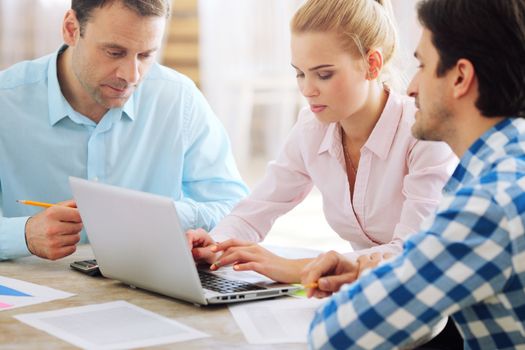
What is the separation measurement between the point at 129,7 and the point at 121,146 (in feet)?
1.25

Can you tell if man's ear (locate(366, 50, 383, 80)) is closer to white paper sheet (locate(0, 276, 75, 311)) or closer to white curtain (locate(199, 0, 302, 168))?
white paper sheet (locate(0, 276, 75, 311))

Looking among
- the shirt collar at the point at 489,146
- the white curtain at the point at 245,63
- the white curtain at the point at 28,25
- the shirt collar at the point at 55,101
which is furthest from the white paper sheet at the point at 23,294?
the white curtain at the point at 245,63

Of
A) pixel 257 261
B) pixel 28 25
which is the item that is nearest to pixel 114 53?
pixel 257 261

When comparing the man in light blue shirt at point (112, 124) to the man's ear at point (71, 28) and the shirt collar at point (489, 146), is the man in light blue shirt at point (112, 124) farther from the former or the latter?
the shirt collar at point (489, 146)

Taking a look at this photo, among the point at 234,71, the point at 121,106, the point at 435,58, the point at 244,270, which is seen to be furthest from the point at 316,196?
the point at 435,58

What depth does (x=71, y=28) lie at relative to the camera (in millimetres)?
2225

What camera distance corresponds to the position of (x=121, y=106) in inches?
87.3

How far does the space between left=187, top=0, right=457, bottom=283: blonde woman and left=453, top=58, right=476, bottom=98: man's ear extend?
54cm

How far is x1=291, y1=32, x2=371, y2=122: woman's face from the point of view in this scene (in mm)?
1901

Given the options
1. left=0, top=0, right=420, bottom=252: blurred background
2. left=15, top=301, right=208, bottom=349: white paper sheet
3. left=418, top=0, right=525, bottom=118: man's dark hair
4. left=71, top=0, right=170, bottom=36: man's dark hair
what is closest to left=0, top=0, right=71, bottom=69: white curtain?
left=0, top=0, right=420, bottom=252: blurred background

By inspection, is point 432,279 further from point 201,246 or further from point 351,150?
point 351,150

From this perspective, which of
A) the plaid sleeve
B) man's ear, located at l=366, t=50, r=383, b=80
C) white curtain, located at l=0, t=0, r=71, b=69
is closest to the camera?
the plaid sleeve

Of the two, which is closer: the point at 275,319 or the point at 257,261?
the point at 275,319

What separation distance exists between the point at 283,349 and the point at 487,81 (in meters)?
0.50
